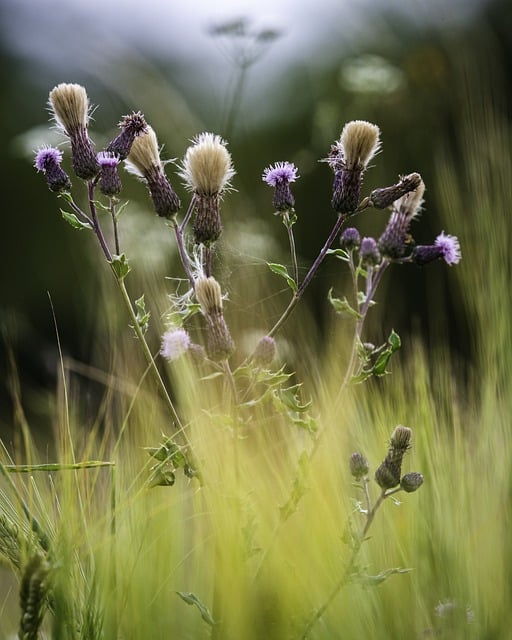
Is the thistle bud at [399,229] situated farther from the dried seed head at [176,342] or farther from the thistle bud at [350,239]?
the dried seed head at [176,342]

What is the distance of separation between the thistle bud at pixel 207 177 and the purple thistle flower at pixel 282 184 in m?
0.07

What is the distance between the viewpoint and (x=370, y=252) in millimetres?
993

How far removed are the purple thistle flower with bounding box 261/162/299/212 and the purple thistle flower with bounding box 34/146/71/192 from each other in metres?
0.24

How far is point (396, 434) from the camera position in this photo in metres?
0.90

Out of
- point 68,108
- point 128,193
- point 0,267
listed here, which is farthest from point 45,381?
point 68,108

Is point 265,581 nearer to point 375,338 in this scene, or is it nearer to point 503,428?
point 503,428

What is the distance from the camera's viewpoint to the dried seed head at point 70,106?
95 cm

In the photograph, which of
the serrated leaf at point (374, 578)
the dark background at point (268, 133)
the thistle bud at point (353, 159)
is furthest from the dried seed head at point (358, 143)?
the dark background at point (268, 133)

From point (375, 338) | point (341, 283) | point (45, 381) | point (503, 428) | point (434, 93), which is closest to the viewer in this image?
point (503, 428)

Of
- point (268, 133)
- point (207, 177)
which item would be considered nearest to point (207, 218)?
point (207, 177)

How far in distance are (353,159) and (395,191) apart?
0.06 meters

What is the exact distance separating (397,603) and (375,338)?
1.01 meters

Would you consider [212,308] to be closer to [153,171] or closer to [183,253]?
[183,253]

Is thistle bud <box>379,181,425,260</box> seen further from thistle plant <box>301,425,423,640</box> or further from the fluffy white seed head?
thistle plant <box>301,425,423,640</box>
